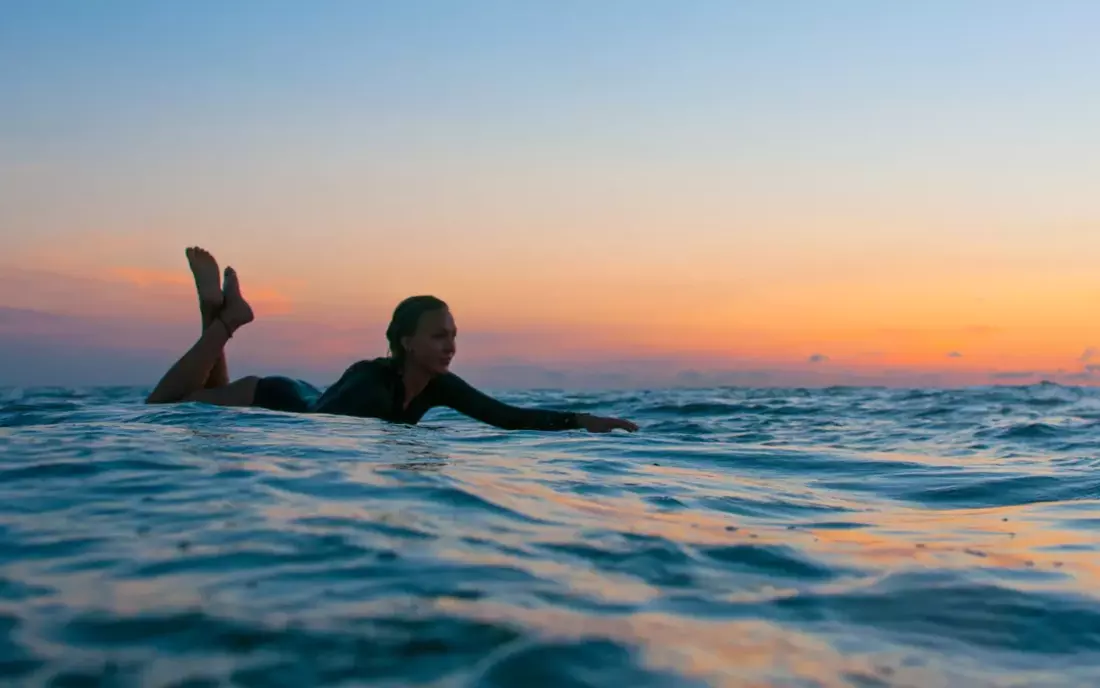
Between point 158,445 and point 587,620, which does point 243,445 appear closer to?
point 158,445

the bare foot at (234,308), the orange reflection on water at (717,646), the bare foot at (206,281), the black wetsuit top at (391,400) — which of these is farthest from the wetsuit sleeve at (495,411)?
the orange reflection on water at (717,646)

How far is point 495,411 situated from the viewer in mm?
8531

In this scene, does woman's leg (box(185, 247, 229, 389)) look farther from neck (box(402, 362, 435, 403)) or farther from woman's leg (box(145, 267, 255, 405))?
neck (box(402, 362, 435, 403))

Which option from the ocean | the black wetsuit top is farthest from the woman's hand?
the ocean

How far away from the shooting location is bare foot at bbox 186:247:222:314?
8.51 metres

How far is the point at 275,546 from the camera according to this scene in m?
3.25

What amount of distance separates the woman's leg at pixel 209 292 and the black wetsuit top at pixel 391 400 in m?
0.38

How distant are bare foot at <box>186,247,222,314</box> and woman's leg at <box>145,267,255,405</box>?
8 cm

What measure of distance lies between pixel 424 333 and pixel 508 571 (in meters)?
5.24

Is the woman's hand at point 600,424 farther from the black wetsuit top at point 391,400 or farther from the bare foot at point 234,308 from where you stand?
the bare foot at point 234,308

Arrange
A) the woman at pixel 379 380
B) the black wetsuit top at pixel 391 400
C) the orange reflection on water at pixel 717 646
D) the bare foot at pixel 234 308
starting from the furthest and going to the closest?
the bare foot at pixel 234 308 < the black wetsuit top at pixel 391 400 < the woman at pixel 379 380 < the orange reflection on water at pixel 717 646

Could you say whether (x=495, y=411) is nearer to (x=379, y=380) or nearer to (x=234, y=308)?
(x=379, y=380)

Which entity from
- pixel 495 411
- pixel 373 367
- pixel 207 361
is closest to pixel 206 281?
pixel 207 361

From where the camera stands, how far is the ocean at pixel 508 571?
2.31 metres
